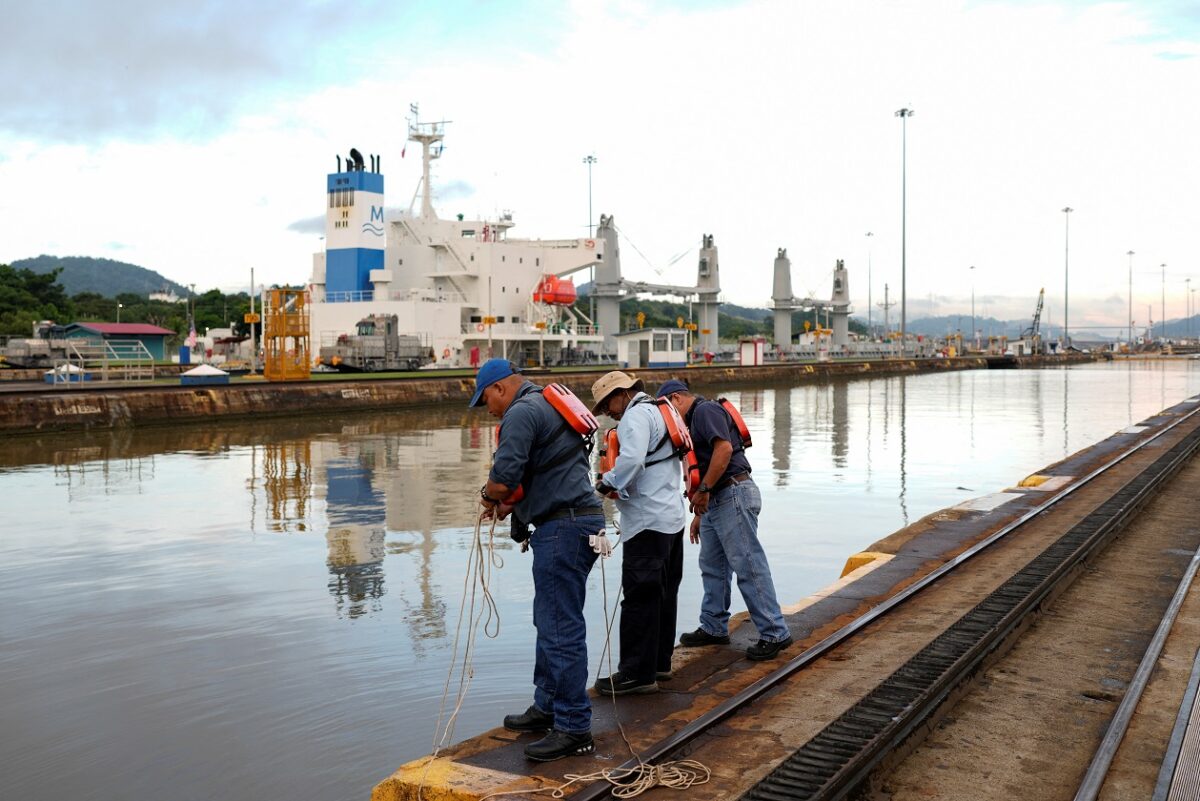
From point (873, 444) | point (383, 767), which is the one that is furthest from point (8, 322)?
point (383, 767)

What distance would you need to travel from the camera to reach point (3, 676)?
7.55 m

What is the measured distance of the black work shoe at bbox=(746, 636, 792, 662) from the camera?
650 cm

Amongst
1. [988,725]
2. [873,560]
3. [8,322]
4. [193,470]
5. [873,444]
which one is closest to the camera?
[988,725]

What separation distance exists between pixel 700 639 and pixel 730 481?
1159 millimetres

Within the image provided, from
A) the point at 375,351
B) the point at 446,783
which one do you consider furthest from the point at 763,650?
the point at 375,351

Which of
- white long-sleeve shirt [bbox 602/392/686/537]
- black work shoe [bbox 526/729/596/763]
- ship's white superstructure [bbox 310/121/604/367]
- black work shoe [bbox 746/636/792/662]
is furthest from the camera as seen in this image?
ship's white superstructure [bbox 310/121/604/367]

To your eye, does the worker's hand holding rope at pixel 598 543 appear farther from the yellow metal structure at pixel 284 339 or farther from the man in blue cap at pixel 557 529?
the yellow metal structure at pixel 284 339

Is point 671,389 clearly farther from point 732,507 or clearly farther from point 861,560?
point 861,560

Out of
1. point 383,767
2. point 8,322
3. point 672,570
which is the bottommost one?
point 383,767

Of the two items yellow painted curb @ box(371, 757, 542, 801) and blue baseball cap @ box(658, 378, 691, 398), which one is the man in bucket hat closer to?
blue baseball cap @ box(658, 378, 691, 398)

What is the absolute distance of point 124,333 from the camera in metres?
58.2

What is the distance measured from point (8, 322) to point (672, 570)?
74257 mm

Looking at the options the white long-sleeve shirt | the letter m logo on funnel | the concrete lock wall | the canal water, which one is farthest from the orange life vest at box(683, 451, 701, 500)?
the letter m logo on funnel

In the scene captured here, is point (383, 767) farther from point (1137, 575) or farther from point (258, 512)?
point (258, 512)
